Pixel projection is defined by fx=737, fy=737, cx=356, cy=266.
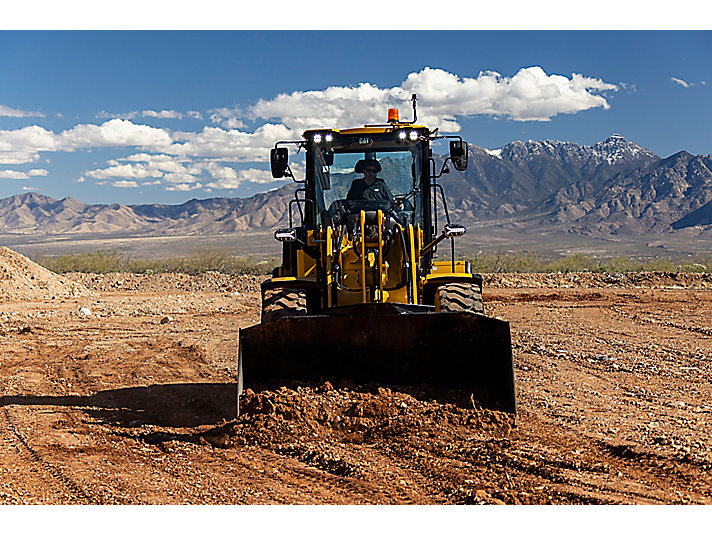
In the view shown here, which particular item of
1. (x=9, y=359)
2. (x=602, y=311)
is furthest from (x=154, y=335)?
(x=602, y=311)

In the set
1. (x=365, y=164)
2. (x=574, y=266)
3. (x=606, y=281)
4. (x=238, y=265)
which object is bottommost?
(x=606, y=281)

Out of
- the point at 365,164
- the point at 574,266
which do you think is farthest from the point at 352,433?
the point at 574,266

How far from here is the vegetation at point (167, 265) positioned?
30406mm

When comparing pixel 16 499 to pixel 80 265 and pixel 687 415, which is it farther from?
pixel 80 265

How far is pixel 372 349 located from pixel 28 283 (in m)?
18.0

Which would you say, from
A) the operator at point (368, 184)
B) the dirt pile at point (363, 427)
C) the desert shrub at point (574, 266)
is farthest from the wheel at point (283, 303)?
the desert shrub at point (574, 266)

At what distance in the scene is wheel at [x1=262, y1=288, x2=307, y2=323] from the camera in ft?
25.2

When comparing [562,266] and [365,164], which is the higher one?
[365,164]

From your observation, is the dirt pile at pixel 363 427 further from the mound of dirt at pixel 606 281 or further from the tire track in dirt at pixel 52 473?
the mound of dirt at pixel 606 281

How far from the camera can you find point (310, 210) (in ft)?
28.8

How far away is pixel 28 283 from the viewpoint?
856 inches

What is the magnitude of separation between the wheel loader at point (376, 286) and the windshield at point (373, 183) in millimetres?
12

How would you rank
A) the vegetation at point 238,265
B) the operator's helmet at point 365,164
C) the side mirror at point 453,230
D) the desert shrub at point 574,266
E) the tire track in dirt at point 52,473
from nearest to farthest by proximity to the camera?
the tire track in dirt at point 52,473 < the side mirror at point 453,230 < the operator's helmet at point 365,164 < the desert shrub at point 574,266 < the vegetation at point 238,265

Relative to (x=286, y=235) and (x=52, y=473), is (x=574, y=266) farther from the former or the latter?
(x=52, y=473)
